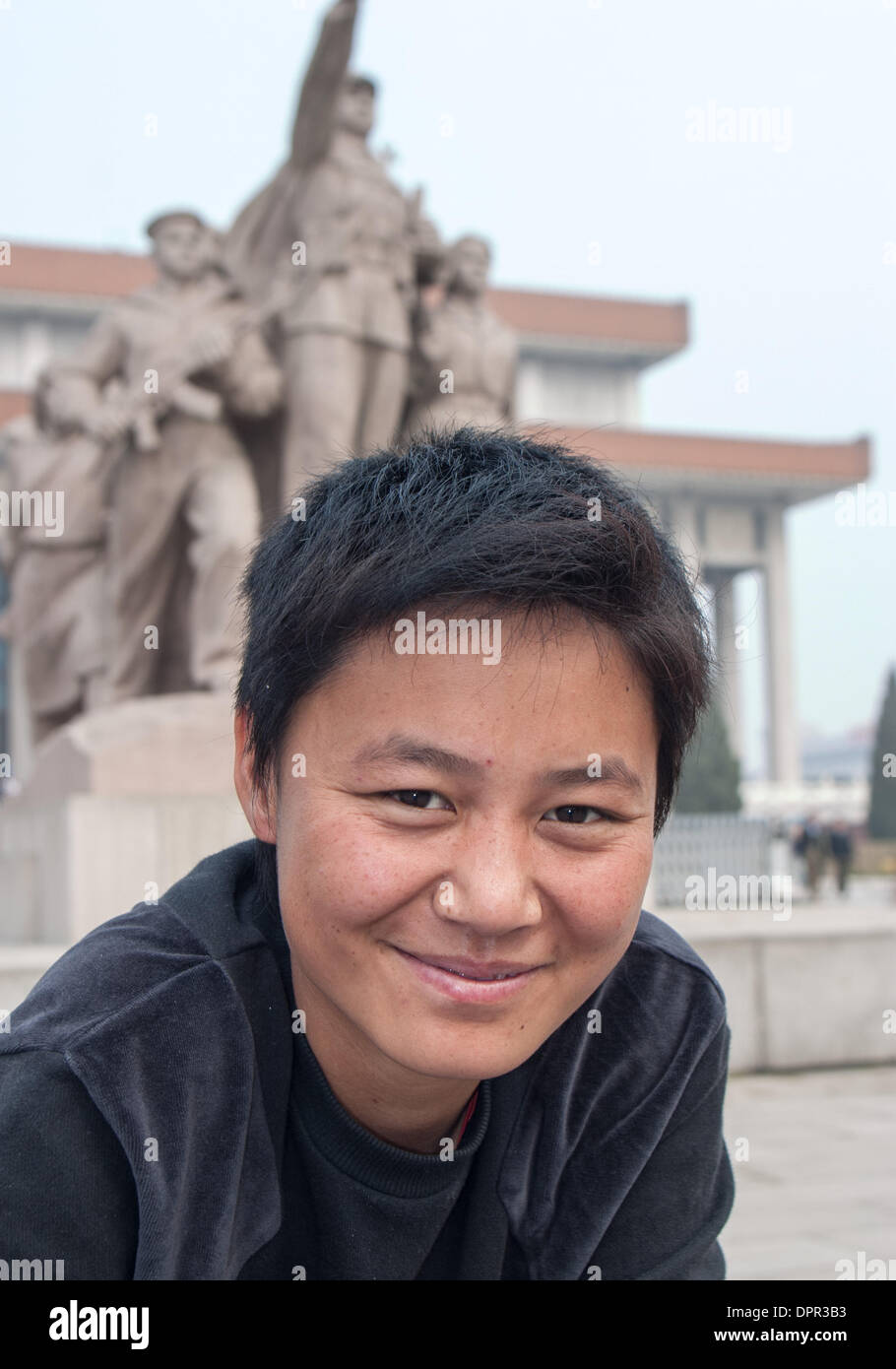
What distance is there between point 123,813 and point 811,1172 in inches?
134

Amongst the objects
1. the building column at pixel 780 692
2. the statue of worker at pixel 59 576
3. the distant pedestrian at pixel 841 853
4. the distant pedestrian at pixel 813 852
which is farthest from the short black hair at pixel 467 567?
the building column at pixel 780 692

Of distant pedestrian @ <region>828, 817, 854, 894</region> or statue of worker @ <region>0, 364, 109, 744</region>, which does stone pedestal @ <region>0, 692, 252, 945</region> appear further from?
distant pedestrian @ <region>828, 817, 854, 894</region>

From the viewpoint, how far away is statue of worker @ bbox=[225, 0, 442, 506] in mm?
6719

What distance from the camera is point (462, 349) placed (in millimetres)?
7395

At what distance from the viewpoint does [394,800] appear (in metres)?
1.16

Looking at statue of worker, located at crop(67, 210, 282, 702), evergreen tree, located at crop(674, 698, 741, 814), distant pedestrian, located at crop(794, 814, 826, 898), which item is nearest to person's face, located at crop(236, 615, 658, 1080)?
statue of worker, located at crop(67, 210, 282, 702)

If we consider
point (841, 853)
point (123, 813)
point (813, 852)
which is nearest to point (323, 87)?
point (123, 813)

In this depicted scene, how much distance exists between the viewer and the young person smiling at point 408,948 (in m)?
1.15

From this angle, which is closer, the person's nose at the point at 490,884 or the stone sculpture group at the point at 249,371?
the person's nose at the point at 490,884

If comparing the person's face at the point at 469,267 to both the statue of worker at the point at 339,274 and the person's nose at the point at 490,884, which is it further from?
the person's nose at the point at 490,884

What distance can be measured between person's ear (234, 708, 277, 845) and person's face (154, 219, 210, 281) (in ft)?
19.2

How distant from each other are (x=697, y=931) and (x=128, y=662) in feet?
10.5
